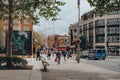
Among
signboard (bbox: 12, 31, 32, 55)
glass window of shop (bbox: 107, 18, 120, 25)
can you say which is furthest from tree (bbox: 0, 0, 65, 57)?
glass window of shop (bbox: 107, 18, 120, 25)

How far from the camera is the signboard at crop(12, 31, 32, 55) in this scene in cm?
3812

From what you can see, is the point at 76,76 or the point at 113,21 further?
the point at 113,21

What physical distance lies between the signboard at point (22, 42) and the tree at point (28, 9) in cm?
539

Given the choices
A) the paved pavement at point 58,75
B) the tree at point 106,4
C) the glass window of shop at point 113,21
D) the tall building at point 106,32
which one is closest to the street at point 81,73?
the paved pavement at point 58,75

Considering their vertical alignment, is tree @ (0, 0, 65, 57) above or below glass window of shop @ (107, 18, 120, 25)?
below

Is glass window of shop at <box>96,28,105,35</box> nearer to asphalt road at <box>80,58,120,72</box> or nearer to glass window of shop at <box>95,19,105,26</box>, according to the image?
glass window of shop at <box>95,19,105,26</box>

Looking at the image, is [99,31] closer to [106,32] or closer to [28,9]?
[106,32]

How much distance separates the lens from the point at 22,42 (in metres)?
39.2

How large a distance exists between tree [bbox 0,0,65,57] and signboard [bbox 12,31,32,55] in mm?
5390

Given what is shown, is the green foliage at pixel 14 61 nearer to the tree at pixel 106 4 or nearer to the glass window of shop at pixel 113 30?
the tree at pixel 106 4

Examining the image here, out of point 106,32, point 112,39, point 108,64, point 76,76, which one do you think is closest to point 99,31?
point 106,32

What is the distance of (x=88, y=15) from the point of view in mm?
146125

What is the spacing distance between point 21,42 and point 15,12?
237 inches

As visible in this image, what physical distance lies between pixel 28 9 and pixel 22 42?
26.4ft
